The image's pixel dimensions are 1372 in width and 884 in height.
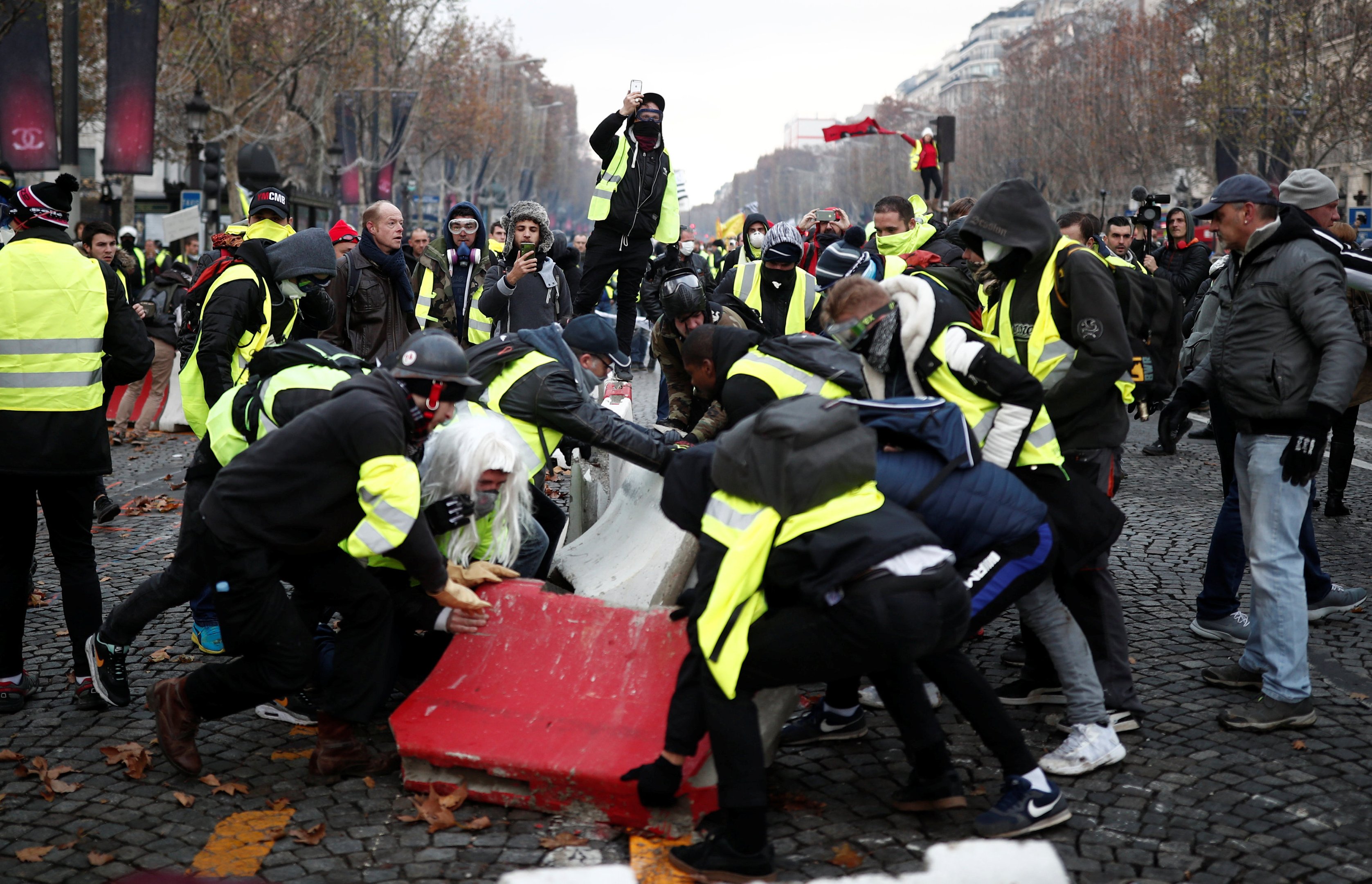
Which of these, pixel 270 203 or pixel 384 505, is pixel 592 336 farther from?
pixel 270 203

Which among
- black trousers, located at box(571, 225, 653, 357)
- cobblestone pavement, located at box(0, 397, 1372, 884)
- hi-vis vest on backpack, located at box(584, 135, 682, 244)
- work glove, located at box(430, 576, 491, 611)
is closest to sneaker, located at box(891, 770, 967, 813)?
cobblestone pavement, located at box(0, 397, 1372, 884)

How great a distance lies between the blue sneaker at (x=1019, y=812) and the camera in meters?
3.82

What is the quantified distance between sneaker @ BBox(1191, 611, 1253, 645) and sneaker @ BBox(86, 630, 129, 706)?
15.1ft

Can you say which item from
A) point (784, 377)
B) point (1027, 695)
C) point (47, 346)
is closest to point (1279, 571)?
point (1027, 695)

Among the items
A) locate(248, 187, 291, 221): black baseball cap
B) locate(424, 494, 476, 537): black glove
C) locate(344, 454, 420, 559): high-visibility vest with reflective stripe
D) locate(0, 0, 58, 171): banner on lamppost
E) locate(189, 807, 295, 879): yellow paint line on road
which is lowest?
locate(189, 807, 295, 879): yellow paint line on road

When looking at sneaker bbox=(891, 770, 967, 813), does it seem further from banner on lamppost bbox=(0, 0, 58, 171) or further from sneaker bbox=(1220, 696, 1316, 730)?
banner on lamppost bbox=(0, 0, 58, 171)

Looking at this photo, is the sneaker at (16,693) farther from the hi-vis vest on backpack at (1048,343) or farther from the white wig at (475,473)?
the hi-vis vest on backpack at (1048,343)

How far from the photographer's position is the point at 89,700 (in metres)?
5.06

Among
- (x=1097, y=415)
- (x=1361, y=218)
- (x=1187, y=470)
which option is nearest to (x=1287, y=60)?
(x=1361, y=218)

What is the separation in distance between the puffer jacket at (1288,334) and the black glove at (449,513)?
288 centimetres

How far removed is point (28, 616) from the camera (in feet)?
20.7

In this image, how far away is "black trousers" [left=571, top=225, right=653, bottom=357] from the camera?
27.7 ft

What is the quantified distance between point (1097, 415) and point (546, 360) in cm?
215

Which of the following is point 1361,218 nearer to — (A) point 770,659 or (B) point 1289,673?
(B) point 1289,673
